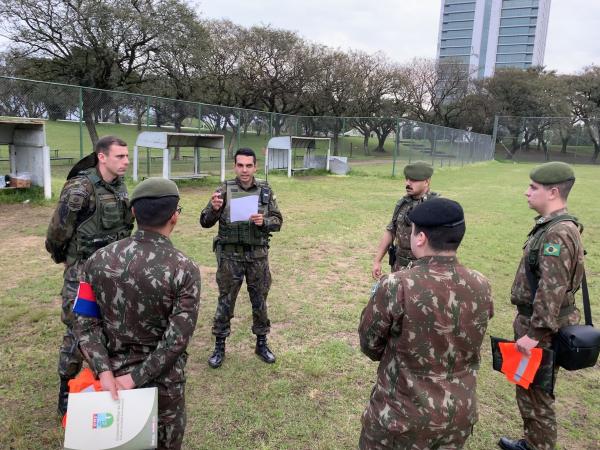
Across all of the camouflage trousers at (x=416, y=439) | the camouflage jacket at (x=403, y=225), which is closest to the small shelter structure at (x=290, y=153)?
the camouflage jacket at (x=403, y=225)

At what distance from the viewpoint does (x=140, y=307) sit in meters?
1.97

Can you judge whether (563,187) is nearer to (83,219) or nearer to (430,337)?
(430,337)

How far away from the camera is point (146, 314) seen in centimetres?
199

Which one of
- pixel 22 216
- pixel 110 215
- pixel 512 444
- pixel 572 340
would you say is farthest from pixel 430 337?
pixel 22 216

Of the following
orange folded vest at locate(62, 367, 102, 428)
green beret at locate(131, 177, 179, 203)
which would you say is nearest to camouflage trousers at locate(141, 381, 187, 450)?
orange folded vest at locate(62, 367, 102, 428)

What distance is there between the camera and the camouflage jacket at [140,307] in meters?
1.95

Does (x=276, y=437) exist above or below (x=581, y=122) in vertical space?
below

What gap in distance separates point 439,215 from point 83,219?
2.32 metres

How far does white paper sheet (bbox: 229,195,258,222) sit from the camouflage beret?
1.95 m

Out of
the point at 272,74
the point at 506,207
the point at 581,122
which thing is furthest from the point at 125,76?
the point at 581,122

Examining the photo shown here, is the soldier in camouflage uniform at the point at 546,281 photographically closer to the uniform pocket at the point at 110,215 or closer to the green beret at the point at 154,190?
the green beret at the point at 154,190

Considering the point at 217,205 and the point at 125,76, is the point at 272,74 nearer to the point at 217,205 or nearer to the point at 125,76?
the point at 125,76

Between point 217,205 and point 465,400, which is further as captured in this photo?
point 217,205

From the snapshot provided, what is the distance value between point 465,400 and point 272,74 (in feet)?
106
